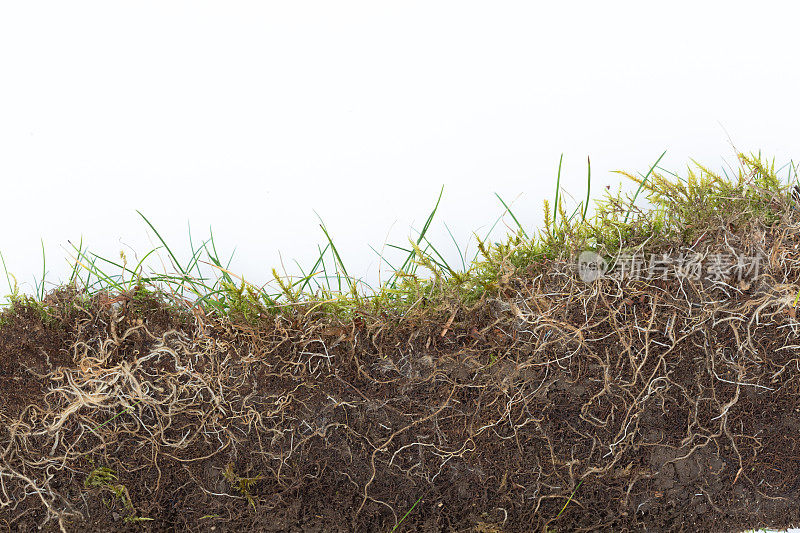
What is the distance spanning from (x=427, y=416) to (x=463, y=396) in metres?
0.08

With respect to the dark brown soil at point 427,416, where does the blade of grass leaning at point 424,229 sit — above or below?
above

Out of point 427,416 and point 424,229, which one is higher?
point 424,229

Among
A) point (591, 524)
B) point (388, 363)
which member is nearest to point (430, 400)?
point (388, 363)

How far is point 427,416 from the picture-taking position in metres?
1.15

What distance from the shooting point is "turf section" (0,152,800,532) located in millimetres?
1133

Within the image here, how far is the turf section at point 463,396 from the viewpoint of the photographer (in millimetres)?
1133

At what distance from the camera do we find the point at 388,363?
116cm

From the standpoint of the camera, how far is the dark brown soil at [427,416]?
113 centimetres

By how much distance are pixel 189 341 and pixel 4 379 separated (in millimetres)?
399

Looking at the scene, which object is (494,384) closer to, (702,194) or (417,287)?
(417,287)

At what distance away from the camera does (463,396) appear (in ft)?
3.77

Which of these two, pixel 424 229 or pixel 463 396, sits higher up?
pixel 424 229

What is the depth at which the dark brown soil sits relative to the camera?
1.13 meters

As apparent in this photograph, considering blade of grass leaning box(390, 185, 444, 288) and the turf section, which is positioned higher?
blade of grass leaning box(390, 185, 444, 288)
